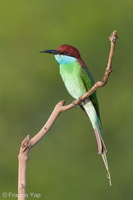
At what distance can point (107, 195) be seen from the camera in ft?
17.9

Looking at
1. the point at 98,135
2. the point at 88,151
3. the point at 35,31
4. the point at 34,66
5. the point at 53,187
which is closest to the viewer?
the point at 98,135

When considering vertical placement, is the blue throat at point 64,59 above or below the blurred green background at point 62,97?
below

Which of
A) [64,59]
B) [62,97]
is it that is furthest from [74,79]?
[62,97]

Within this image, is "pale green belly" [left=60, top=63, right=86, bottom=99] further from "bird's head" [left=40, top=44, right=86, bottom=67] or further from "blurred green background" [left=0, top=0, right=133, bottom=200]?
"blurred green background" [left=0, top=0, right=133, bottom=200]

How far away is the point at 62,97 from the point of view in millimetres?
5785

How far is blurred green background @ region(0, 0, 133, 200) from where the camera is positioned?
218 inches

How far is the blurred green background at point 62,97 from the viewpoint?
555 centimetres

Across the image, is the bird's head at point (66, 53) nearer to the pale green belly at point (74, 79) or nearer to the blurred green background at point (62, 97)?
the pale green belly at point (74, 79)

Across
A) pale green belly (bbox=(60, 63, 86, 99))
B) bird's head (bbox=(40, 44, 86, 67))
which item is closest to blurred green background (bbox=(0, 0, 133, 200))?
pale green belly (bbox=(60, 63, 86, 99))

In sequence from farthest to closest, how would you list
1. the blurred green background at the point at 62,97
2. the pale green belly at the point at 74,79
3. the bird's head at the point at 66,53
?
1. the blurred green background at the point at 62,97
2. the pale green belly at the point at 74,79
3. the bird's head at the point at 66,53

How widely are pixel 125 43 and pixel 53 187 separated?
5.99ft

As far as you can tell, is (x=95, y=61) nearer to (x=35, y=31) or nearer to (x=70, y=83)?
(x=35, y=31)

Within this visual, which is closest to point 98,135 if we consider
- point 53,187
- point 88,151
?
point 53,187

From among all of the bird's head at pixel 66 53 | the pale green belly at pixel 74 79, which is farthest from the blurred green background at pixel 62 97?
the bird's head at pixel 66 53
